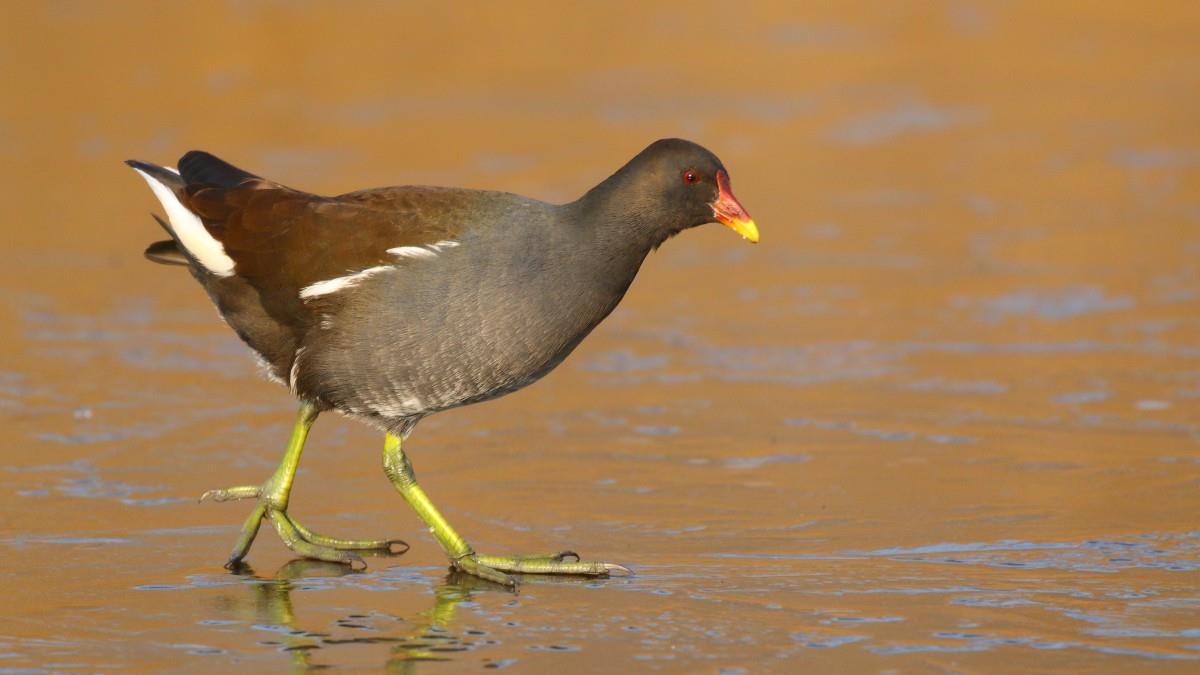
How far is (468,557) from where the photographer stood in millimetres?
5309

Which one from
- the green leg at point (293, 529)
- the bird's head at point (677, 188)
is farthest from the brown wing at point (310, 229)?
the bird's head at point (677, 188)

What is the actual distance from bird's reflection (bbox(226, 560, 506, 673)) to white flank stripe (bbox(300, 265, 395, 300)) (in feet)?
2.74

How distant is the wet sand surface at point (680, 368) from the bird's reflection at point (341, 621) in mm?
25

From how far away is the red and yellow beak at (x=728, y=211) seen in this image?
545cm

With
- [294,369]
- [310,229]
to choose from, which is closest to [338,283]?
[310,229]

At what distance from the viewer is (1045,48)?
16.1 meters

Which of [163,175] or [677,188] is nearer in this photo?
[677,188]

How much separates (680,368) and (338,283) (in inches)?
116

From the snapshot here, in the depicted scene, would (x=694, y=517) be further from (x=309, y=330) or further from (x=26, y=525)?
(x=26, y=525)

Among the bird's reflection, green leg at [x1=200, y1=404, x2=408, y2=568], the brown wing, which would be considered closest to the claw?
green leg at [x1=200, y1=404, x2=408, y2=568]

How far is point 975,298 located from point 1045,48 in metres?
7.70

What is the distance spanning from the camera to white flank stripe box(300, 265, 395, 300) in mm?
5359

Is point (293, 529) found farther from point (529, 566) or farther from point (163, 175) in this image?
point (163, 175)

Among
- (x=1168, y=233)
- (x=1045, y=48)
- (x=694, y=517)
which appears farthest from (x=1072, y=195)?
(x=694, y=517)
